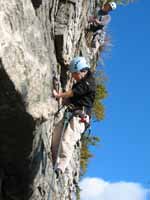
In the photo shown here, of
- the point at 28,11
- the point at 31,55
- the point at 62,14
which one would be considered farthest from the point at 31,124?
the point at 62,14

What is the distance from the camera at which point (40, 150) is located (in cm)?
1237

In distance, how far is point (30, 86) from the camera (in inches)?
426

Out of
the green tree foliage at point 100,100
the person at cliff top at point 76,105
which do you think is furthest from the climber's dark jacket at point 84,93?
the green tree foliage at point 100,100

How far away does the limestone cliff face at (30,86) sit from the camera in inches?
406

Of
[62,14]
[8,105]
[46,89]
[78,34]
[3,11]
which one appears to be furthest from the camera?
[78,34]

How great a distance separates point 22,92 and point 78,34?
595cm

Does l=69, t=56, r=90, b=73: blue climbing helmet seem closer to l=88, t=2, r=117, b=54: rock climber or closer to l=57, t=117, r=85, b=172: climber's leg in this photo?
l=57, t=117, r=85, b=172: climber's leg

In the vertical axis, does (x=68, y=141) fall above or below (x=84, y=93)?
below

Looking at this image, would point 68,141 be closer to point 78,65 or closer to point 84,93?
point 84,93

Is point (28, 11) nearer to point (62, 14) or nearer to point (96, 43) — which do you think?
point (62, 14)

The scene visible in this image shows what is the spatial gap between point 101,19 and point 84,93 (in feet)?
28.9

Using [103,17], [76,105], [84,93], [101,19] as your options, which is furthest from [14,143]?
[103,17]

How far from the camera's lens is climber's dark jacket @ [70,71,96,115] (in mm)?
11555

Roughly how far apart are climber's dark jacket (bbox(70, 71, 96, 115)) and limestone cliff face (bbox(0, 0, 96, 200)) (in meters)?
0.51
